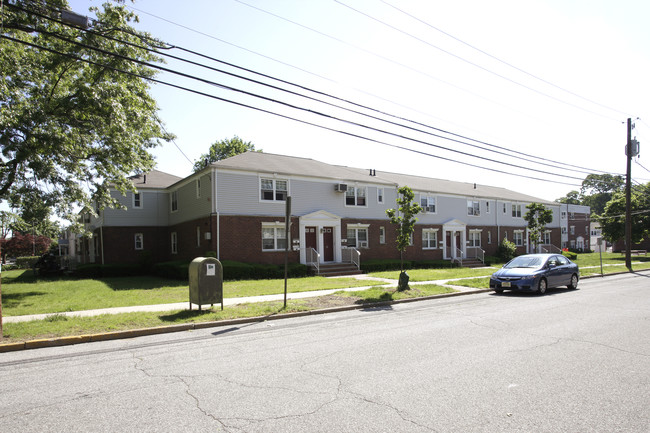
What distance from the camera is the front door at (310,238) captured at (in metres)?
24.7

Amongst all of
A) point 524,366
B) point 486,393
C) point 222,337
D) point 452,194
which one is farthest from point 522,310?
point 452,194

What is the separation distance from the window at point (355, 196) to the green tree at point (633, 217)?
3280 cm

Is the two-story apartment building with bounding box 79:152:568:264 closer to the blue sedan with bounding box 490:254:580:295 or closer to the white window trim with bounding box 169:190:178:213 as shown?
the white window trim with bounding box 169:190:178:213

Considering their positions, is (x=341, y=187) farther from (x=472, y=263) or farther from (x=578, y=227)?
(x=578, y=227)

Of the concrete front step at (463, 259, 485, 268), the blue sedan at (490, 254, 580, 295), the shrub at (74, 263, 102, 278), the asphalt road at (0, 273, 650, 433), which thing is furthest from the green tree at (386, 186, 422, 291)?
the shrub at (74, 263, 102, 278)

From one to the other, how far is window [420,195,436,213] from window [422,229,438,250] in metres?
1.70

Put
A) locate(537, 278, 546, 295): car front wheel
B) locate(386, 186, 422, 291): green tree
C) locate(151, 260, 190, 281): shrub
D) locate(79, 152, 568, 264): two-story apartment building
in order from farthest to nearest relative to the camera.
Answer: locate(79, 152, 568, 264): two-story apartment building → locate(151, 260, 190, 281): shrub → locate(386, 186, 422, 291): green tree → locate(537, 278, 546, 295): car front wheel

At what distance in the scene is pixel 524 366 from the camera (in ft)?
18.8

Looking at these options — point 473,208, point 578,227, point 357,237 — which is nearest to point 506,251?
point 473,208

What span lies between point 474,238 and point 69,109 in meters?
31.9

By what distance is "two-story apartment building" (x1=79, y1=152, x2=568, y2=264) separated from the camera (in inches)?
869

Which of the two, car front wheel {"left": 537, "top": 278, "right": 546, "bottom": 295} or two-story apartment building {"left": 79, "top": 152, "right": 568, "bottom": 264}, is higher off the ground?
two-story apartment building {"left": 79, "top": 152, "right": 568, "bottom": 264}

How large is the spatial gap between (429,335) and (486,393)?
3151 millimetres

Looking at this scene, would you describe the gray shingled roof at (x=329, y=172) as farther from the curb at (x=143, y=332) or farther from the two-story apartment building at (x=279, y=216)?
the curb at (x=143, y=332)
